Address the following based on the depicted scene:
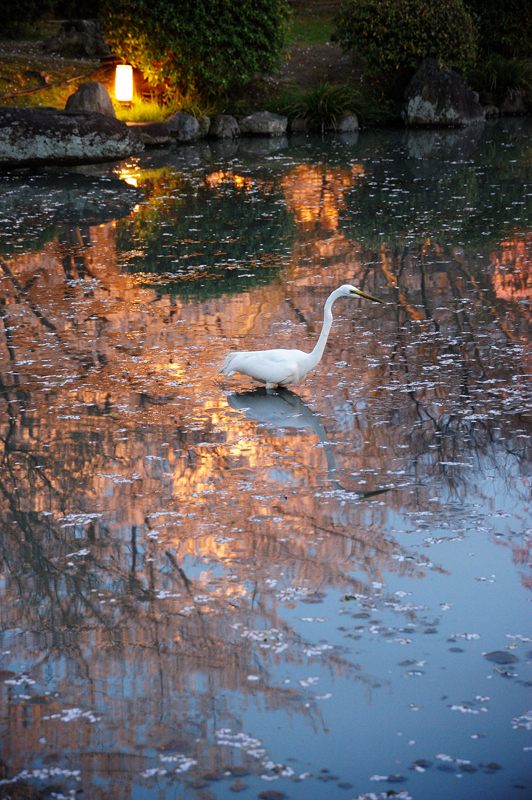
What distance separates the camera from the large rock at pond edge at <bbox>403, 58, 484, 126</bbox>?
19.6 metres

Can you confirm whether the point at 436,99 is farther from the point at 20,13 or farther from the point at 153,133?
the point at 20,13

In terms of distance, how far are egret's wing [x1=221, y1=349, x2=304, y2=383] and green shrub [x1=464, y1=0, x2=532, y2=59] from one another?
16.5 metres

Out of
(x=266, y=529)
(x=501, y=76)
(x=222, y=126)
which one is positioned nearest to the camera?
(x=266, y=529)

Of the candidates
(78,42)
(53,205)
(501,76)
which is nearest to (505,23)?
(501,76)

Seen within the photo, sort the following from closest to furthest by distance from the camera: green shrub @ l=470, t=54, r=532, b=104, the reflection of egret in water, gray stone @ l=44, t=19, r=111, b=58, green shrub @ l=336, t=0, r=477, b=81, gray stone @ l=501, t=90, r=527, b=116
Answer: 1. the reflection of egret in water
2. green shrub @ l=336, t=0, r=477, b=81
3. green shrub @ l=470, t=54, r=532, b=104
4. gray stone @ l=501, t=90, r=527, b=116
5. gray stone @ l=44, t=19, r=111, b=58

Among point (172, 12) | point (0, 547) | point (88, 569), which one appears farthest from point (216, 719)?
point (172, 12)

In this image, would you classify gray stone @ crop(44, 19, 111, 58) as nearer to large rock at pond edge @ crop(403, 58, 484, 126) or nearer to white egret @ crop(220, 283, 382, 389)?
large rock at pond edge @ crop(403, 58, 484, 126)

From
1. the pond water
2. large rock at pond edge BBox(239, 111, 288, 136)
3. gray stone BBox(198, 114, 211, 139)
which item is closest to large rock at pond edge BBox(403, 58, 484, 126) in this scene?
large rock at pond edge BBox(239, 111, 288, 136)

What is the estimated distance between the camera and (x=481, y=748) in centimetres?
358

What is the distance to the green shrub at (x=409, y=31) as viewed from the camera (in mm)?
19547

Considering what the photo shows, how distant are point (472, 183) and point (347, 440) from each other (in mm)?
8818

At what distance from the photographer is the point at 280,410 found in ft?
22.0

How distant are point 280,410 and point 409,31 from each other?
1484cm

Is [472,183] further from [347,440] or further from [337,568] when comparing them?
[337,568]
